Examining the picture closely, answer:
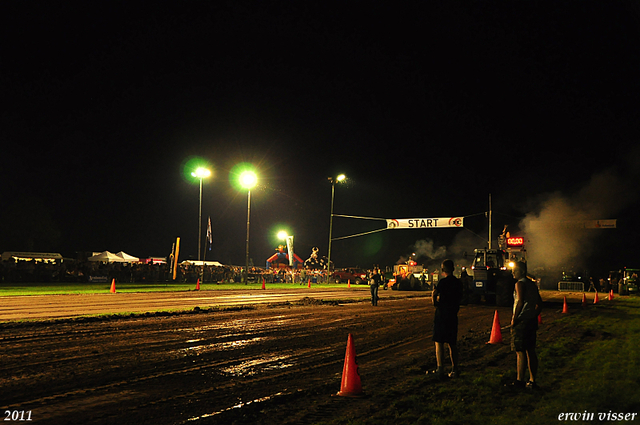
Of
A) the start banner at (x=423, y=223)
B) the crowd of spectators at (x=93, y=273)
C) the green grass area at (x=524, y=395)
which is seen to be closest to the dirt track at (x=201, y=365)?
the green grass area at (x=524, y=395)

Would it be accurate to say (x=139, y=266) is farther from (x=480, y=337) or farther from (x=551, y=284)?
(x=551, y=284)

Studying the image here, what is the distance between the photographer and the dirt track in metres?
5.93

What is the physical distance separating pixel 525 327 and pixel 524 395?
889 mm

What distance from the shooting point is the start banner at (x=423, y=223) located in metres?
50.2

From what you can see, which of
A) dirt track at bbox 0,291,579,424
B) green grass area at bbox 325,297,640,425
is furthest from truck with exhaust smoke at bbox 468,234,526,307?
green grass area at bbox 325,297,640,425

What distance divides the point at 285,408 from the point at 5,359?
5486mm

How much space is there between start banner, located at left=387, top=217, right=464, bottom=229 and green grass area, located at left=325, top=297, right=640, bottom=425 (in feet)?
134

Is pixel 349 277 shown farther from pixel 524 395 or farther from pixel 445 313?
pixel 524 395

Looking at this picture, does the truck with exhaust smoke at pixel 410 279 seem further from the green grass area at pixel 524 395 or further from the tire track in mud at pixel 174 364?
the green grass area at pixel 524 395

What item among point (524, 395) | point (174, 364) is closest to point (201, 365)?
point (174, 364)

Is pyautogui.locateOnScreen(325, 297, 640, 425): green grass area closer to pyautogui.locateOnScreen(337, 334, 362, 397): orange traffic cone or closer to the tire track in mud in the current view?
pyautogui.locateOnScreen(337, 334, 362, 397): orange traffic cone

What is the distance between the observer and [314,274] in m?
54.8

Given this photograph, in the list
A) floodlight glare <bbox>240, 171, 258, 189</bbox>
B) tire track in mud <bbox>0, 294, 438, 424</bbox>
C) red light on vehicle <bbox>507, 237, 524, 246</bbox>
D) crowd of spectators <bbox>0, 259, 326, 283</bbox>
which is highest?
floodlight glare <bbox>240, 171, 258, 189</bbox>

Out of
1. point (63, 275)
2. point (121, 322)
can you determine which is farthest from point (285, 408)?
point (63, 275)
